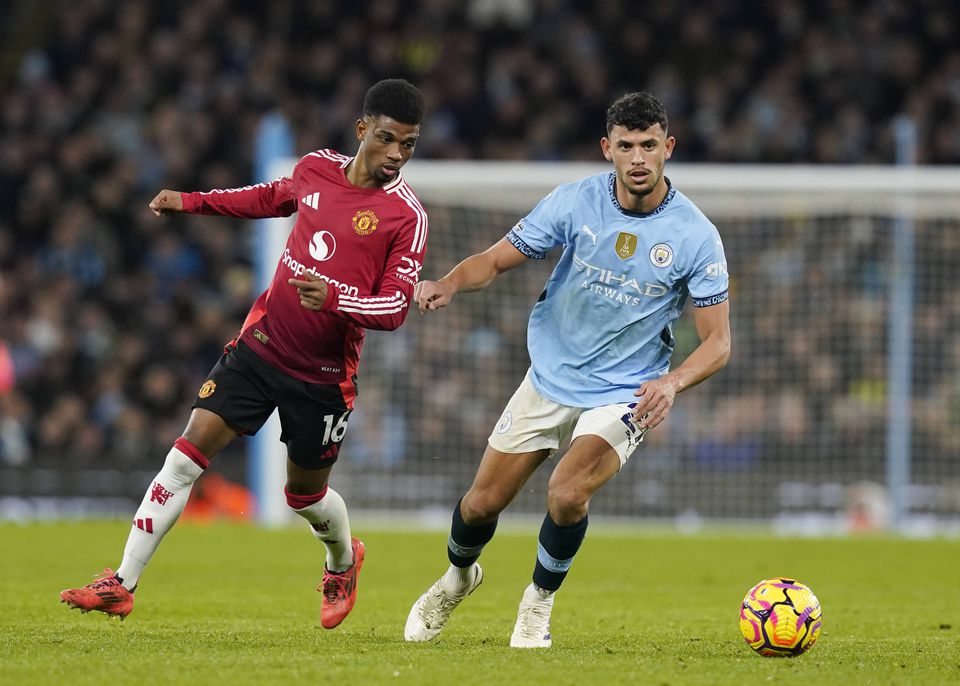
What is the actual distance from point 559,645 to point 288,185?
2.50 meters

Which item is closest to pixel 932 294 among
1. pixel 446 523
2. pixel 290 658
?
pixel 446 523

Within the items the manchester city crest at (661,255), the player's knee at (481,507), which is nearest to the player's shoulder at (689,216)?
the manchester city crest at (661,255)

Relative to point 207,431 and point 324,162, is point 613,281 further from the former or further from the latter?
point 207,431

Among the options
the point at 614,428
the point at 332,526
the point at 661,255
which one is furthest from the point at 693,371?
the point at 332,526

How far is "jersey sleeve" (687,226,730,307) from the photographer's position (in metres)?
6.82

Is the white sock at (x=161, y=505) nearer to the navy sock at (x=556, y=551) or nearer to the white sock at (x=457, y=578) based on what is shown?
the white sock at (x=457, y=578)

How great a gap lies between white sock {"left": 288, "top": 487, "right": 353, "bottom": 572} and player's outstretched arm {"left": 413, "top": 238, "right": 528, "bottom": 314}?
133 cm

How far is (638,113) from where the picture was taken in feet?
22.3

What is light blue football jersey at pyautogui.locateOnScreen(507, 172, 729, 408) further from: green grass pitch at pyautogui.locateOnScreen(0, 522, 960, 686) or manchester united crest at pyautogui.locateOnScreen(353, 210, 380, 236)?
green grass pitch at pyautogui.locateOnScreen(0, 522, 960, 686)

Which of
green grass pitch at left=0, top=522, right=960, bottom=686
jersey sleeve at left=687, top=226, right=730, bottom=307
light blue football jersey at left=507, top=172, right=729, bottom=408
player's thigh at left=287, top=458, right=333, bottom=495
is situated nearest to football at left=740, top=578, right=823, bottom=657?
green grass pitch at left=0, top=522, right=960, bottom=686

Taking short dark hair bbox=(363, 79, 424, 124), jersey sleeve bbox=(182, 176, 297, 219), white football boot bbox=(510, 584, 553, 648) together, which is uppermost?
short dark hair bbox=(363, 79, 424, 124)

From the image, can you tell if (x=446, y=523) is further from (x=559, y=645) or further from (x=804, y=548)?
(x=559, y=645)

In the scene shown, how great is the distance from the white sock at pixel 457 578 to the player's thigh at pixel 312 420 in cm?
77

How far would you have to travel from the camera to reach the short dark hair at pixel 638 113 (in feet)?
22.3
